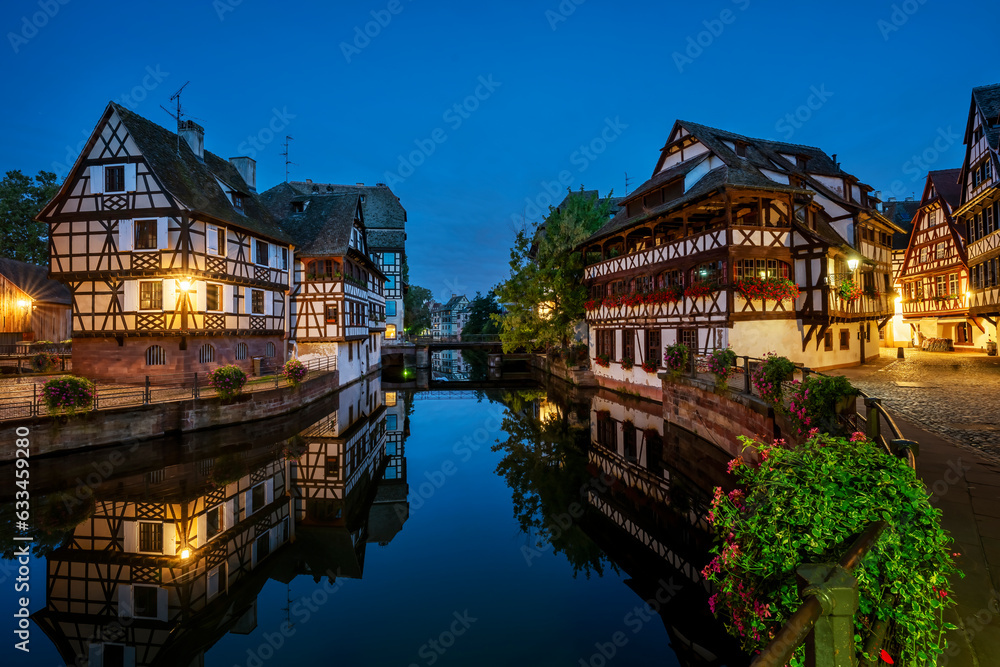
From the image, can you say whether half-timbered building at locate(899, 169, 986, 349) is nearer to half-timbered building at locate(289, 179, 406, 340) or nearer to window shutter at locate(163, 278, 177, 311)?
window shutter at locate(163, 278, 177, 311)

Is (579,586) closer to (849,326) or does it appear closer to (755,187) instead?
(755,187)

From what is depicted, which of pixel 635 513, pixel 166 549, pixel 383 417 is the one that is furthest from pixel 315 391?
pixel 635 513

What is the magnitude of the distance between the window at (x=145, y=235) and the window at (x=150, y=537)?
15.7 meters

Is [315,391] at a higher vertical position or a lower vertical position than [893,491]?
lower

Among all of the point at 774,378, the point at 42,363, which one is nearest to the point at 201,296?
the point at 42,363

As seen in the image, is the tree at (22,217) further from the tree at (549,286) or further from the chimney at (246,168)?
the tree at (549,286)

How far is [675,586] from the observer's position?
7988 mm

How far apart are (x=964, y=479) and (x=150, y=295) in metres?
27.2

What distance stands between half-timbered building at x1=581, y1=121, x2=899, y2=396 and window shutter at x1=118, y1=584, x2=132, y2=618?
19.5 metres

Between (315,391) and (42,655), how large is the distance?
59.6ft

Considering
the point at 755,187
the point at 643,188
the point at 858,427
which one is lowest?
the point at 858,427

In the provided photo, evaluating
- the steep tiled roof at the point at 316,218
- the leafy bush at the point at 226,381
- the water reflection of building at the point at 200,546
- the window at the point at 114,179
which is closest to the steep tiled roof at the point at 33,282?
the window at the point at 114,179

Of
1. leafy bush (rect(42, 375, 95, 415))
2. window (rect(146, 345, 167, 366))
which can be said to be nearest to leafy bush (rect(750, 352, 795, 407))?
leafy bush (rect(42, 375, 95, 415))

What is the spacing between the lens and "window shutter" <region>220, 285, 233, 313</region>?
2286 cm
